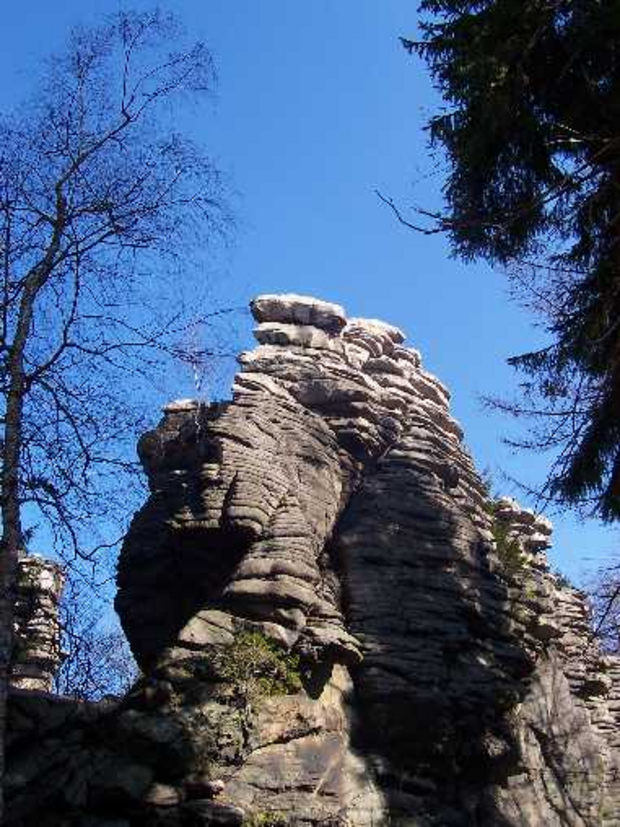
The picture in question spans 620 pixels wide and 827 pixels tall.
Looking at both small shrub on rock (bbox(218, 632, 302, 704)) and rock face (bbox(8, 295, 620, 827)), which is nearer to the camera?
rock face (bbox(8, 295, 620, 827))

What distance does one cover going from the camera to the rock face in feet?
34.8

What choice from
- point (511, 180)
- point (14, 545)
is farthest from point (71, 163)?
point (511, 180)

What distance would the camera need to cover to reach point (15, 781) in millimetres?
10344

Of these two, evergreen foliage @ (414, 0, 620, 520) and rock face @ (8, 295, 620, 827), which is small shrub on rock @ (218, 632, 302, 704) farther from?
evergreen foliage @ (414, 0, 620, 520)

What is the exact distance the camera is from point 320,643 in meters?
12.5

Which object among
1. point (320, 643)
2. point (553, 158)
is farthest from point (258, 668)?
point (553, 158)

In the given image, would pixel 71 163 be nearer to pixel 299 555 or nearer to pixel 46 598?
pixel 299 555

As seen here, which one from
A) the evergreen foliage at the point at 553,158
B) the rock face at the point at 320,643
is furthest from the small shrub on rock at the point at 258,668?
the evergreen foliage at the point at 553,158

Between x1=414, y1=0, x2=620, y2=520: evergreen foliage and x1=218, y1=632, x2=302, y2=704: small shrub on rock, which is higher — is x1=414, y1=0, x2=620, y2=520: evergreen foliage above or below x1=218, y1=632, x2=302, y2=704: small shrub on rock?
above

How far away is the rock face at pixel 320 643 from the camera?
34.8ft

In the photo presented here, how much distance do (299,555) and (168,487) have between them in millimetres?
3480

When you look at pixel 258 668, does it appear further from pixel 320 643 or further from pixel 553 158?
pixel 553 158

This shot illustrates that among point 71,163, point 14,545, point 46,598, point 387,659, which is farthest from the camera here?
point 46,598

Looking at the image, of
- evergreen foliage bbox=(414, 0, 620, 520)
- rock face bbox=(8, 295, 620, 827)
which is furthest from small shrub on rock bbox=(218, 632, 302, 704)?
evergreen foliage bbox=(414, 0, 620, 520)
